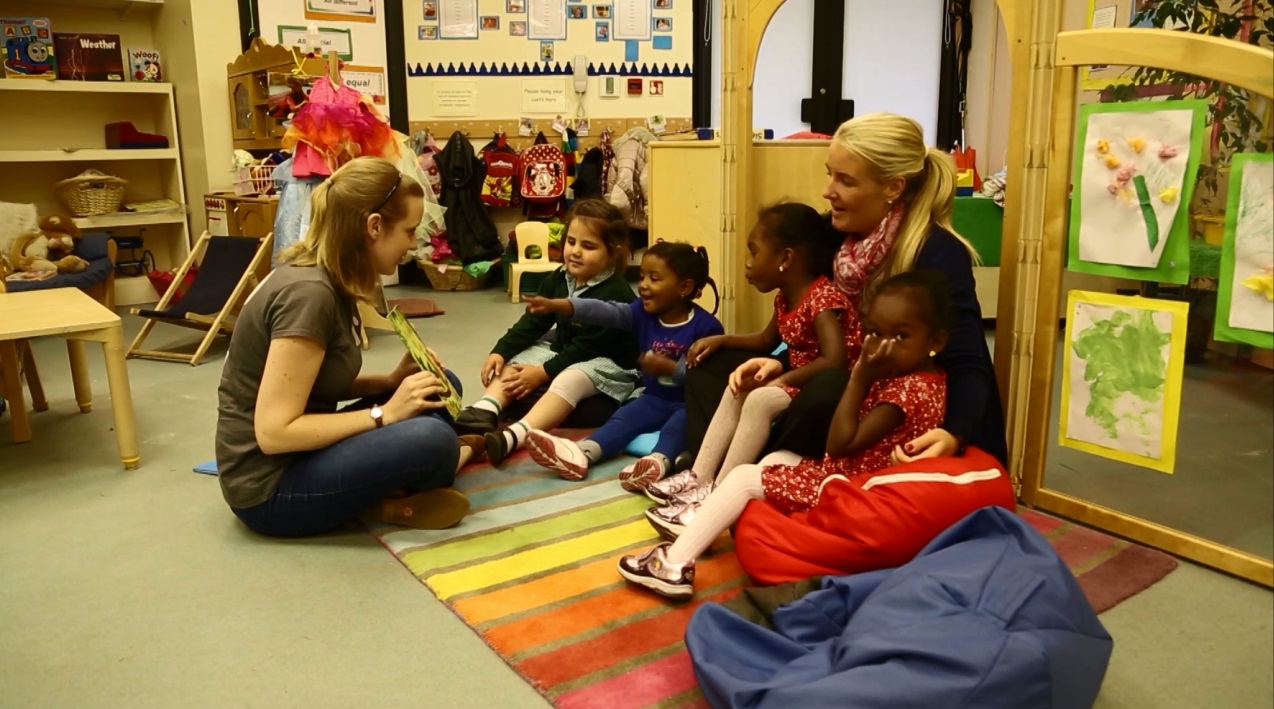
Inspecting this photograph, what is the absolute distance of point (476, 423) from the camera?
2863 mm

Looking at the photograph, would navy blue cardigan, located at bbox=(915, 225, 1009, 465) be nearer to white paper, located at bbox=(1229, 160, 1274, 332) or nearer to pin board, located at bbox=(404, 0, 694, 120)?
white paper, located at bbox=(1229, 160, 1274, 332)

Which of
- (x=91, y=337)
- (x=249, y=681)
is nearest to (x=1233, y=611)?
(x=249, y=681)

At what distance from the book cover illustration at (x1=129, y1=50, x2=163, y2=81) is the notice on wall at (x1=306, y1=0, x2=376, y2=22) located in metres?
0.96

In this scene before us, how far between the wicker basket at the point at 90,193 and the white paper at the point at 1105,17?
17.0 ft

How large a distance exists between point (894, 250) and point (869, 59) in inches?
183

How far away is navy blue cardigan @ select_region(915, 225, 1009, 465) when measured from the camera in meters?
2.07

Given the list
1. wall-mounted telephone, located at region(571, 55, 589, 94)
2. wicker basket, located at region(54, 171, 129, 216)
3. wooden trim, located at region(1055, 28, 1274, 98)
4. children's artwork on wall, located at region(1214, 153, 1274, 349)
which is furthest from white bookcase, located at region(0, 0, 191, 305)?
children's artwork on wall, located at region(1214, 153, 1274, 349)

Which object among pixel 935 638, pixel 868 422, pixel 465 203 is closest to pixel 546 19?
pixel 465 203

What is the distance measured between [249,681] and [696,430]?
1.26 metres

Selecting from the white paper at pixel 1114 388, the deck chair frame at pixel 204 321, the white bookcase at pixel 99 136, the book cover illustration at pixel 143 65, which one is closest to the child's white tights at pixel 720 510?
the white paper at pixel 1114 388

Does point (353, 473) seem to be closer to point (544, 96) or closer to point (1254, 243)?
point (1254, 243)

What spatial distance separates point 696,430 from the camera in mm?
2551

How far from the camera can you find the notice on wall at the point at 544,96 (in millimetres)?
6449

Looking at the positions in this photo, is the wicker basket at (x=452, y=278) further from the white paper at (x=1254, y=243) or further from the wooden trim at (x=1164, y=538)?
the white paper at (x=1254, y=243)
